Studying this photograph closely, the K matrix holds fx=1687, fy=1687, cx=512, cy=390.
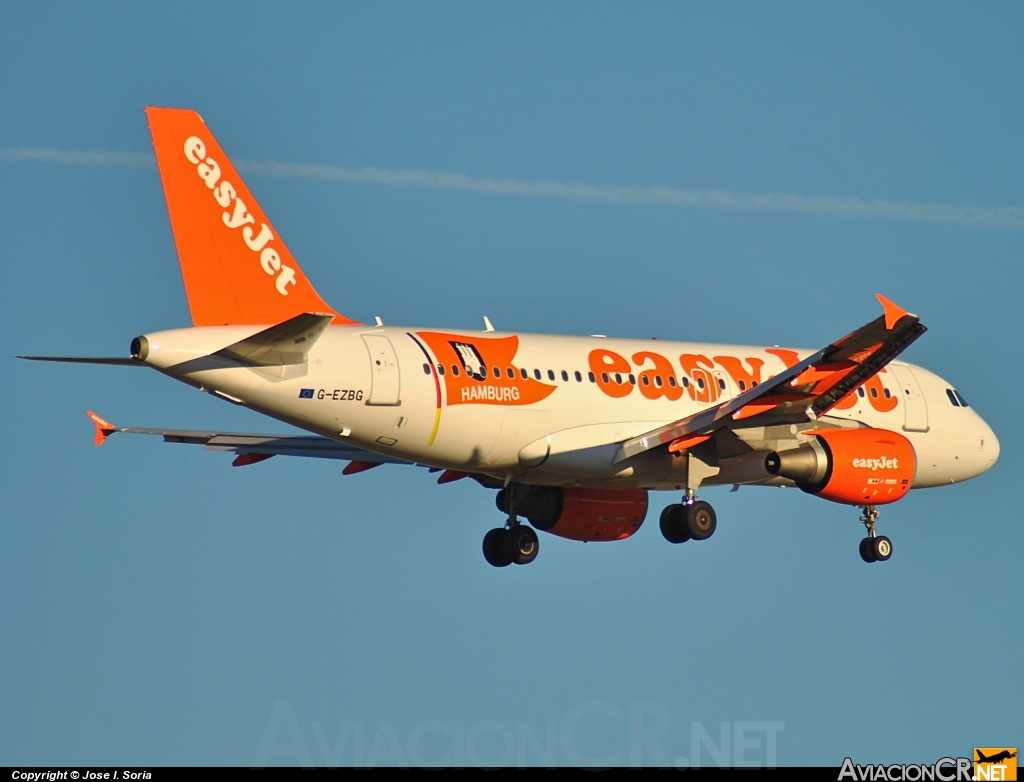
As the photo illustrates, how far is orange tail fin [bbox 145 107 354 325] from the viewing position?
31.2 metres

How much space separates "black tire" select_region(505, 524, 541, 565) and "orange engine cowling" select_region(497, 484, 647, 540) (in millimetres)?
635

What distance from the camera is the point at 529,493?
127 ft

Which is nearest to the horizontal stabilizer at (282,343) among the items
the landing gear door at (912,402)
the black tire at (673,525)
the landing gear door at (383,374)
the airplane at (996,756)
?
the landing gear door at (383,374)

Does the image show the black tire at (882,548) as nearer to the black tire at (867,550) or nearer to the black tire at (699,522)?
the black tire at (867,550)

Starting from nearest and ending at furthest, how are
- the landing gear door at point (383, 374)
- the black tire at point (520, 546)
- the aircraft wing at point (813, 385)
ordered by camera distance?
the aircraft wing at point (813, 385) < the landing gear door at point (383, 374) < the black tire at point (520, 546)

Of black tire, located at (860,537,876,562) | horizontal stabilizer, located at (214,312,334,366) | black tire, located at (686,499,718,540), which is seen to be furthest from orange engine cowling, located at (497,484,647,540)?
horizontal stabilizer, located at (214,312,334,366)

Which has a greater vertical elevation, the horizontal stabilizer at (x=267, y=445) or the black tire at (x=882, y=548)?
the horizontal stabilizer at (x=267, y=445)

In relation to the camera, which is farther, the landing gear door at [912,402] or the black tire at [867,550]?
the landing gear door at [912,402]

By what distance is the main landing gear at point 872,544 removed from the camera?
39219 millimetres

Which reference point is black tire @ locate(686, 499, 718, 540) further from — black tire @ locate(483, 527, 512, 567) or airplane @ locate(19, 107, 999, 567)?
black tire @ locate(483, 527, 512, 567)

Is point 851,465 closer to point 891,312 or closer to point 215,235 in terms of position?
point 891,312

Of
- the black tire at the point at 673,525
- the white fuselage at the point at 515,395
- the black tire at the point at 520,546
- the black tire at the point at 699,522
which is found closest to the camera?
the white fuselage at the point at 515,395

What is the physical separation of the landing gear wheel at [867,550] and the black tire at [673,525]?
533 cm

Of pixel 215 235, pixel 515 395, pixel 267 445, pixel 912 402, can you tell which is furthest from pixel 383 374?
pixel 912 402
